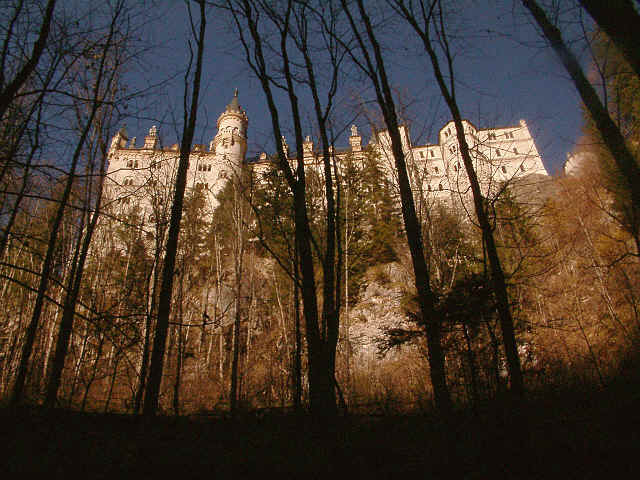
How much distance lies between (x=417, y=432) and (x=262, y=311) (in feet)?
41.5

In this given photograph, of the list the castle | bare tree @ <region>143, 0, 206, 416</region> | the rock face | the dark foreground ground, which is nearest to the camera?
the dark foreground ground

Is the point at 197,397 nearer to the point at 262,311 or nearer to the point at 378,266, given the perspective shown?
the point at 262,311

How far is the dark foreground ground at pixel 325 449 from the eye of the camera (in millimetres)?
2223

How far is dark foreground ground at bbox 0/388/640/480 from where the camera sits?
7.29 feet

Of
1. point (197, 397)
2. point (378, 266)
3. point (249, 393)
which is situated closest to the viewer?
point (249, 393)

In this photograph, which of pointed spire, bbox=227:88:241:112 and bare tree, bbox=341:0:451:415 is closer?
bare tree, bbox=341:0:451:415

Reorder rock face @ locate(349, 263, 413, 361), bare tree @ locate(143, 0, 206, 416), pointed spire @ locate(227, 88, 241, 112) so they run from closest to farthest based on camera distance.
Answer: bare tree @ locate(143, 0, 206, 416) → rock face @ locate(349, 263, 413, 361) → pointed spire @ locate(227, 88, 241, 112)

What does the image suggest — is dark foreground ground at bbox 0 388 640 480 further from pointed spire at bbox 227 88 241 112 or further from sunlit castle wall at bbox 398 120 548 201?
pointed spire at bbox 227 88 241 112

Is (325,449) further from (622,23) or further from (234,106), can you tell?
(234,106)

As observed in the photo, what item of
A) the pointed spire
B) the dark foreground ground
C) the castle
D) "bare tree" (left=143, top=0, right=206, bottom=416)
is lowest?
the dark foreground ground

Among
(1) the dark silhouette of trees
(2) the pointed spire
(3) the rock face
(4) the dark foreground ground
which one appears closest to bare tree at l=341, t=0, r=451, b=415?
(4) the dark foreground ground

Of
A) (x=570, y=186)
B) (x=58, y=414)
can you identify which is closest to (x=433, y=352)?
(x=58, y=414)

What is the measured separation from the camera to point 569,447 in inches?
103

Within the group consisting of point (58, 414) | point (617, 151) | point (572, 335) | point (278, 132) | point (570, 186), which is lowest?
point (58, 414)
